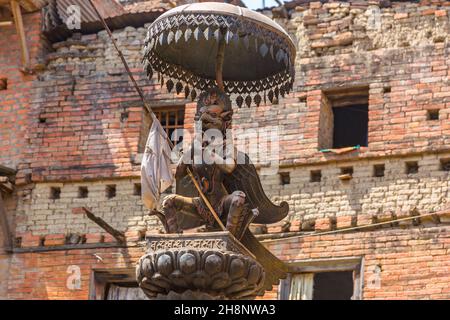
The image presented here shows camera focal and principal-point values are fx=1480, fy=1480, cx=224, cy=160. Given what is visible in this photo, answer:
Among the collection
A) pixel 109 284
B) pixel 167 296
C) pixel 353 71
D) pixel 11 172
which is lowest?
pixel 167 296

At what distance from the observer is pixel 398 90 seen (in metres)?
20.6

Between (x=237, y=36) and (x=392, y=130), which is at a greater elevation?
(x=392, y=130)

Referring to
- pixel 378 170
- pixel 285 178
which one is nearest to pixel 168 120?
pixel 285 178

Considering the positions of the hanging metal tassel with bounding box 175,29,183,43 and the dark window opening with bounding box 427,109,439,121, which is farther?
the dark window opening with bounding box 427,109,439,121

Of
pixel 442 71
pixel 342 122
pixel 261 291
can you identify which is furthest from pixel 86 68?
pixel 261 291

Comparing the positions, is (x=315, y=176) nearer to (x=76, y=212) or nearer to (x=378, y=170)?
(x=378, y=170)

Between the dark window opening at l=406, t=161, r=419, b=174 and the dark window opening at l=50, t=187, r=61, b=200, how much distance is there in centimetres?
521

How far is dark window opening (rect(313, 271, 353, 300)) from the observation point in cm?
2003

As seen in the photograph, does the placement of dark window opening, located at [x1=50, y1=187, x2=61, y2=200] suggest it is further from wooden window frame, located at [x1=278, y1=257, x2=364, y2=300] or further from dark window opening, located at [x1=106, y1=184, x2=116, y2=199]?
wooden window frame, located at [x1=278, y1=257, x2=364, y2=300]

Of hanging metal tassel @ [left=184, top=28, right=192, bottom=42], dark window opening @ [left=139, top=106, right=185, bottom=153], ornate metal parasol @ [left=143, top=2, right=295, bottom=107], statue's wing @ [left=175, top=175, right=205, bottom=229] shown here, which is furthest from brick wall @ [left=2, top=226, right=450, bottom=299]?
hanging metal tassel @ [left=184, top=28, right=192, bottom=42]

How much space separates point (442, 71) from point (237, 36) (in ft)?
23.5

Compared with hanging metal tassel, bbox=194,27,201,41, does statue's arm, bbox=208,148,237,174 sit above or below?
below

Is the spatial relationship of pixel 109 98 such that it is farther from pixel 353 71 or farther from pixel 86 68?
pixel 353 71

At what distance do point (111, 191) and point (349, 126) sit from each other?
359cm
